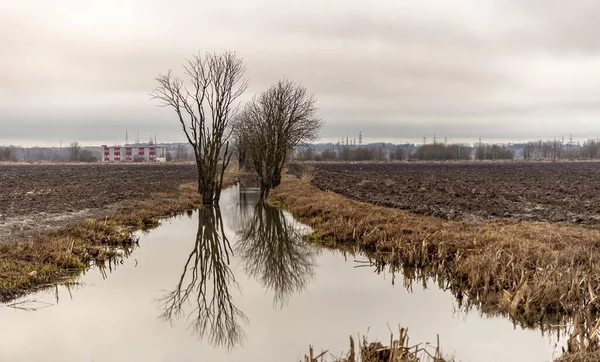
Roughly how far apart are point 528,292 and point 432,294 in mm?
1955

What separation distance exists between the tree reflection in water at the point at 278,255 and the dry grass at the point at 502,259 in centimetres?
128

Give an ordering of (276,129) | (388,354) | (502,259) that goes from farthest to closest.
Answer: (276,129), (502,259), (388,354)

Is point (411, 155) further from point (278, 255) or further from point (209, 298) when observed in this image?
point (209, 298)

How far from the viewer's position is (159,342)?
23.5 ft

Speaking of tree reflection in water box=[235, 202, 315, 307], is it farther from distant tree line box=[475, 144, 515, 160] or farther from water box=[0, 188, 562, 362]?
distant tree line box=[475, 144, 515, 160]

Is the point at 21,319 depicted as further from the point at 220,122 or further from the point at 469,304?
the point at 220,122

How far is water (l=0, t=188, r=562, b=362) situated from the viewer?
682 cm

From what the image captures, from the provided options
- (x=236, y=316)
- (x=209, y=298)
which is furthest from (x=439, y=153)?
(x=236, y=316)

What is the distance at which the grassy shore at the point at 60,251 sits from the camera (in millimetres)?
9453

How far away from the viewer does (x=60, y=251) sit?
11.2 m

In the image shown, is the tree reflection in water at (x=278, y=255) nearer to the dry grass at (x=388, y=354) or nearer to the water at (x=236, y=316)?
the water at (x=236, y=316)

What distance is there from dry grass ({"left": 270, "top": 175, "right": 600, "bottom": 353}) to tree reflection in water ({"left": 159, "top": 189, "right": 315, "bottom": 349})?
1.90 meters

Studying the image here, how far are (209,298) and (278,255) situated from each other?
14.0 feet

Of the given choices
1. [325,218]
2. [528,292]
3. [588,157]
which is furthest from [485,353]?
[588,157]
